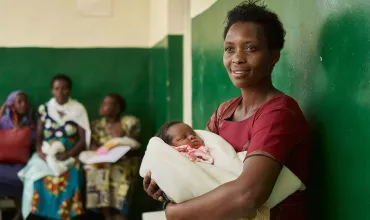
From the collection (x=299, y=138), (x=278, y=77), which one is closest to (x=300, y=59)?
(x=278, y=77)

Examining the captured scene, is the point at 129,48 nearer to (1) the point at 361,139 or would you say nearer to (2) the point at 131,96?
(2) the point at 131,96

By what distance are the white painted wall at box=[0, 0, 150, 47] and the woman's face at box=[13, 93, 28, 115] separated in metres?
0.73

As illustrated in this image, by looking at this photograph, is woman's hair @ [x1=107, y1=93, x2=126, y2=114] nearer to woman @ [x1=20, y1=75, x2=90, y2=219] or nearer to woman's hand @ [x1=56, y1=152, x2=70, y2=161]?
woman @ [x1=20, y1=75, x2=90, y2=219]

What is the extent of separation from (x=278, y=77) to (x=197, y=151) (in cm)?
57

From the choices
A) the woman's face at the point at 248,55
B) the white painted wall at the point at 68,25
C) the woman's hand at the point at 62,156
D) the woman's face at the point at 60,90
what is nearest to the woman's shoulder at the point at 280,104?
the woman's face at the point at 248,55

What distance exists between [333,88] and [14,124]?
3.54 meters

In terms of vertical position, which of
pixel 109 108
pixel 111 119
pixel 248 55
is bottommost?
pixel 111 119

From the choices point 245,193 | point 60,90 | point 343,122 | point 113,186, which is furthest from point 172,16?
point 245,193

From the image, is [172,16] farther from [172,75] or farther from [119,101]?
[119,101]

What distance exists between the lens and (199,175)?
1.27 meters

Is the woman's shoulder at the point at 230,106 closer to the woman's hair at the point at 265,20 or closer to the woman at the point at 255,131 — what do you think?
the woman at the point at 255,131

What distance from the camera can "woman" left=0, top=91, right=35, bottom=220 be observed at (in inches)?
158

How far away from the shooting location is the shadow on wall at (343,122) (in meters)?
1.21

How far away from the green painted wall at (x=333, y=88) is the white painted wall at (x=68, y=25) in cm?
326
